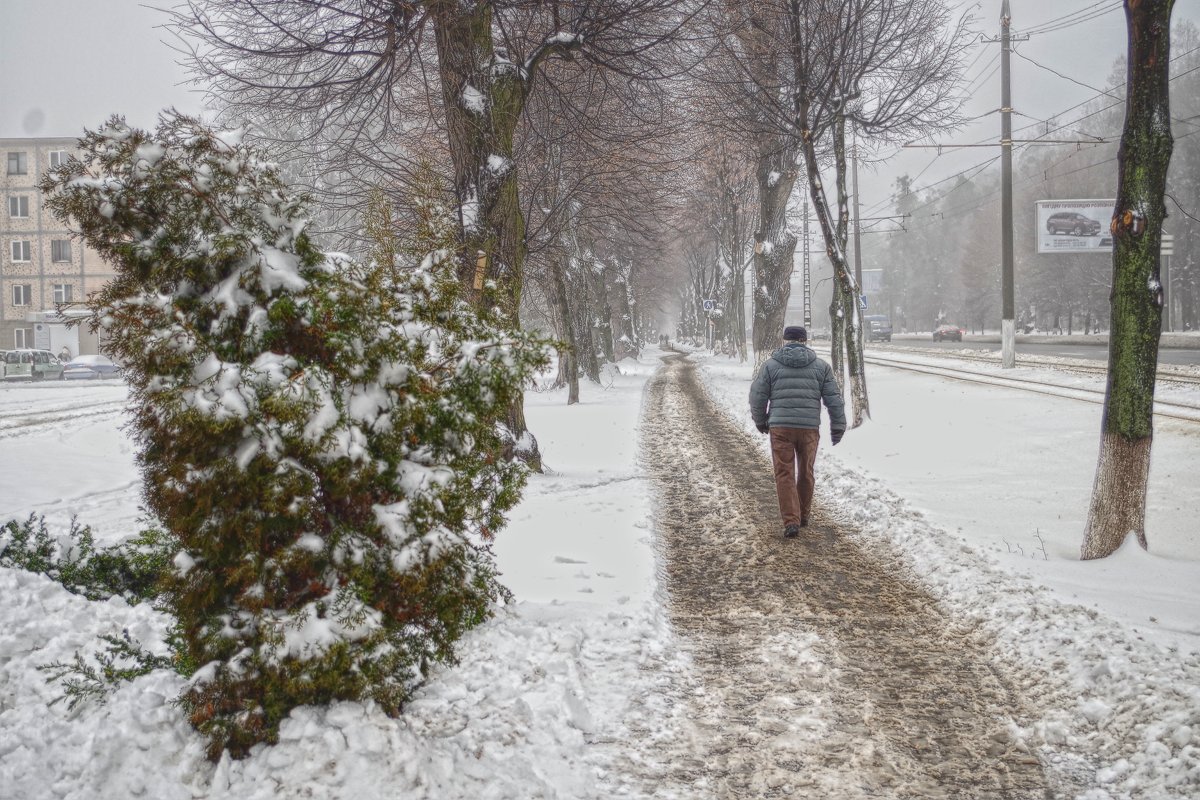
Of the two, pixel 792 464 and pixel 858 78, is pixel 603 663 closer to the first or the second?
pixel 792 464

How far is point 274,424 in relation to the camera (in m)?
3.03

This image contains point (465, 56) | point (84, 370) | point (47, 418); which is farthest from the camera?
point (84, 370)

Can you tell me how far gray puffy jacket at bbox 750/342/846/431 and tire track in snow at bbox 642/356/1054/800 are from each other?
1.07m

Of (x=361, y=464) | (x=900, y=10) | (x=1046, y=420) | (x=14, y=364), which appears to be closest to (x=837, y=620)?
(x=361, y=464)

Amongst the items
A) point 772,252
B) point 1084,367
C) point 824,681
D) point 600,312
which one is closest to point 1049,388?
point 1084,367

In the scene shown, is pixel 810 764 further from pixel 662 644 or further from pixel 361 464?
pixel 361 464

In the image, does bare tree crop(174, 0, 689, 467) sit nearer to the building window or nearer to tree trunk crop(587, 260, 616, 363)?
tree trunk crop(587, 260, 616, 363)

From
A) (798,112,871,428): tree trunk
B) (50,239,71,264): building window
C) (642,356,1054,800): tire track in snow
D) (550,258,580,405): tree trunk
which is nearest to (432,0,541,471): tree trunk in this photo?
(642,356,1054,800): tire track in snow

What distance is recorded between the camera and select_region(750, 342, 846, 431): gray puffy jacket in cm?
753

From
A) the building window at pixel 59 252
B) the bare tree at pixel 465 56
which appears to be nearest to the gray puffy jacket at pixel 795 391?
the bare tree at pixel 465 56

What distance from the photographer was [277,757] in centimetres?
295

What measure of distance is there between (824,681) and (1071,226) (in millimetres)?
40436

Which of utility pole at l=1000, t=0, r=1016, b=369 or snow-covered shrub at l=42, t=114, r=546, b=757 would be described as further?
utility pole at l=1000, t=0, r=1016, b=369

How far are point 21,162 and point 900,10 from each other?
178 ft
